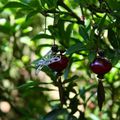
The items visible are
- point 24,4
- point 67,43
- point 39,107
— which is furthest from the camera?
point 39,107

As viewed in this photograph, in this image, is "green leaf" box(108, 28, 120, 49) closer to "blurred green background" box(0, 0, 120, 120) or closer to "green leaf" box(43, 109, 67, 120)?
"blurred green background" box(0, 0, 120, 120)

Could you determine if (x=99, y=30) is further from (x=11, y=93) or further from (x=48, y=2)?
(x=11, y=93)

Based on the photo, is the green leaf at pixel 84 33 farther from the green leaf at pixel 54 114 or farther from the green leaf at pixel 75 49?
the green leaf at pixel 54 114

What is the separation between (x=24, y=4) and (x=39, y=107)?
2.78 ft

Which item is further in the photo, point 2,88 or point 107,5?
point 2,88

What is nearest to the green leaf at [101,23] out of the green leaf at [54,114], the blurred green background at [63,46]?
the blurred green background at [63,46]

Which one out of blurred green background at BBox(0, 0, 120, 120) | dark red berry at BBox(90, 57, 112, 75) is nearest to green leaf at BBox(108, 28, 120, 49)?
blurred green background at BBox(0, 0, 120, 120)

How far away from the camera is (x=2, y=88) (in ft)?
5.65

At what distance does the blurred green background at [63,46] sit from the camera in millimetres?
854

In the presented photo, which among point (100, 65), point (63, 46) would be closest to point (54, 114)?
point (63, 46)

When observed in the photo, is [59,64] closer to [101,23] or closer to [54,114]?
[101,23]

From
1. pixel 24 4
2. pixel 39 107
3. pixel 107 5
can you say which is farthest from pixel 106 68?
pixel 39 107

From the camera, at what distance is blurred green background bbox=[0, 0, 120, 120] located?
85cm

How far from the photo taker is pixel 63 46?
1094 millimetres
